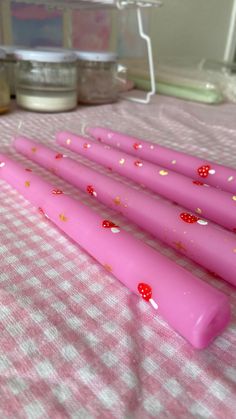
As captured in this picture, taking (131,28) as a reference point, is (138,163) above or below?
below

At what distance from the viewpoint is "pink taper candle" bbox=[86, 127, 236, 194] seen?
0.36 m

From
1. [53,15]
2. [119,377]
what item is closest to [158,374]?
[119,377]

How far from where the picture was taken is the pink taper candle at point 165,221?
0.78ft

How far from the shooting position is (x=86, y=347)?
0.62 ft

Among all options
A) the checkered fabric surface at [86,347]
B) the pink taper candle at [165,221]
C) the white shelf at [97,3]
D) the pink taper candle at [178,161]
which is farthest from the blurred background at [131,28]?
the checkered fabric surface at [86,347]

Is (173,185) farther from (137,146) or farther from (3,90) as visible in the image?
(3,90)

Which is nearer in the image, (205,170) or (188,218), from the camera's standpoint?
(188,218)

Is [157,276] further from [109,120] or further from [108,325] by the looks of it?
[109,120]

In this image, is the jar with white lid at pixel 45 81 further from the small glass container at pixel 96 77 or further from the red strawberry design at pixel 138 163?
the red strawberry design at pixel 138 163

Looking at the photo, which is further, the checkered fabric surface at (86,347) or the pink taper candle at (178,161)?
the pink taper candle at (178,161)

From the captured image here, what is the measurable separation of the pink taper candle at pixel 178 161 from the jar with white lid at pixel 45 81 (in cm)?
19

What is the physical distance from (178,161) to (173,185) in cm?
8

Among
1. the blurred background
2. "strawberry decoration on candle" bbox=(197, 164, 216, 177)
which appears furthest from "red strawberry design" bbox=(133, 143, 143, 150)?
the blurred background

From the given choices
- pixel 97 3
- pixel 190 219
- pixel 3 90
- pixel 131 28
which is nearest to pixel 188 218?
pixel 190 219
